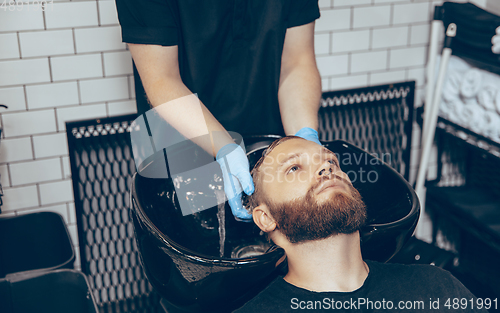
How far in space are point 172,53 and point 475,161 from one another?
1982mm

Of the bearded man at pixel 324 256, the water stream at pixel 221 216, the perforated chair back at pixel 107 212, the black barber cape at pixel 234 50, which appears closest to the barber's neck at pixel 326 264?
the bearded man at pixel 324 256

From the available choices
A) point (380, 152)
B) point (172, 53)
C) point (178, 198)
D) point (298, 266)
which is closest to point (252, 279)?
point (298, 266)

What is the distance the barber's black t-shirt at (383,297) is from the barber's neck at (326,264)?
3 cm

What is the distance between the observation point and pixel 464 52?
2.43 m

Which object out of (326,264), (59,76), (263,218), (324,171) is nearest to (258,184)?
(263,218)

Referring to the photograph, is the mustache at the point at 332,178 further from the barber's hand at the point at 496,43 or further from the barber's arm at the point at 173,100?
the barber's hand at the point at 496,43

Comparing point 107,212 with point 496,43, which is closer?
point 496,43

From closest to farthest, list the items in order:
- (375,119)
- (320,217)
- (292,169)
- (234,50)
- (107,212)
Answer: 1. (320,217)
2. (292,169)
3. (234,50)
4. (107,212)
5. (375,119)

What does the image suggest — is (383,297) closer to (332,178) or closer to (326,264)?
(326,264)

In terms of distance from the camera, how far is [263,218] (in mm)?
1507

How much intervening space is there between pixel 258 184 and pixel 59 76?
1.19 metres

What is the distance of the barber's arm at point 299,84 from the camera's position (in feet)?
5.84

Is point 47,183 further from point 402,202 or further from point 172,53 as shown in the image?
point 402,202

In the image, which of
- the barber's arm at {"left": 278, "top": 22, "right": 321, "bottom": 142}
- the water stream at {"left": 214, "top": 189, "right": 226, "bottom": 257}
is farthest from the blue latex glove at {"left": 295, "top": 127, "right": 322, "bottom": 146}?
the water stream at {"left": 214, "top": 189, "right": 226, "bottom": 257}
